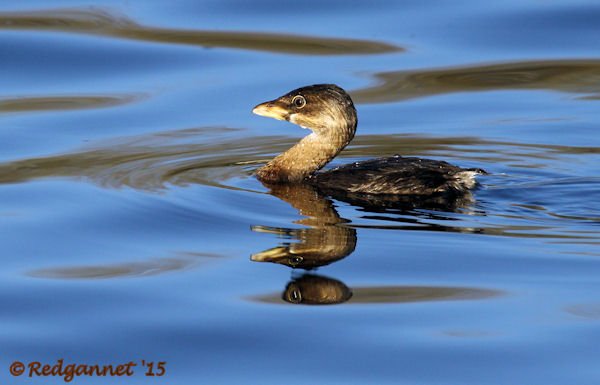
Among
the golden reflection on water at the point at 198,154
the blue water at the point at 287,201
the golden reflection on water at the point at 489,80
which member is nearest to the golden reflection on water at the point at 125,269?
the blue water at the point at 287,201

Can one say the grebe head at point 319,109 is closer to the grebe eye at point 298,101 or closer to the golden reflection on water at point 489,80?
the grebe eye at point 298,101

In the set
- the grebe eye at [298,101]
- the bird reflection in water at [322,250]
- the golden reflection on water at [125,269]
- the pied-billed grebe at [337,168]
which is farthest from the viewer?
the grebe eye at [298,101]

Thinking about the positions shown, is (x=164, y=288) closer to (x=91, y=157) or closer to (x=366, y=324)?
(x=366, y=324)

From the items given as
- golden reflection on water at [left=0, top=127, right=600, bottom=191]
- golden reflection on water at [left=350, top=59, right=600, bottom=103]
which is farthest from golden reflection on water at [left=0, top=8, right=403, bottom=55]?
golden reflection on water at [left=0, top=127, right=600, bottom=191]

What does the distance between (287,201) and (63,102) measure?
376 centimetres

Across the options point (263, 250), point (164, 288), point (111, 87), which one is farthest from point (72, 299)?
point (111, 87)

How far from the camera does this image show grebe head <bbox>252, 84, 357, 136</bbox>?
32.3 ft

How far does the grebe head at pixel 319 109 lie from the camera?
9836 millimetres

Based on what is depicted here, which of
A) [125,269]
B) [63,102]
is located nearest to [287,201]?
[125,269]

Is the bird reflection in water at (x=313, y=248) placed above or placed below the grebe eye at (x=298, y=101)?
below

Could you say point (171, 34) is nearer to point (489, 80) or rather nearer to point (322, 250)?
point (489, 80)

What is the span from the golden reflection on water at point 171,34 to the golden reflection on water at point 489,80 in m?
0.87

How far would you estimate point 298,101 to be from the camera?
10016 mm

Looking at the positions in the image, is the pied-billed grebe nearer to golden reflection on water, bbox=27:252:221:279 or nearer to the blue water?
the blue water
